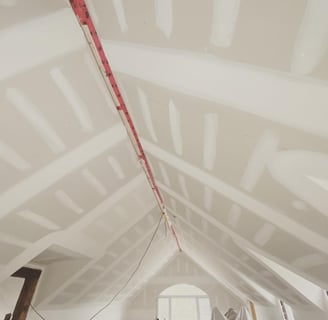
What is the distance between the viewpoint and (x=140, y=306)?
22.9ft

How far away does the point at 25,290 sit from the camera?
3803 millimetres

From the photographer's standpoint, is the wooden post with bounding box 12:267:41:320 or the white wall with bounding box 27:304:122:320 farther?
the white wall with bounding box 27:304:122:320

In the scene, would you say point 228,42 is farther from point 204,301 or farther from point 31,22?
point 204,301

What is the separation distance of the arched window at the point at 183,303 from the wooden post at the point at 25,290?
436cm

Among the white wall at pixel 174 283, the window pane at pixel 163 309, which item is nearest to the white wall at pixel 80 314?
the white wall at pixel 174 283

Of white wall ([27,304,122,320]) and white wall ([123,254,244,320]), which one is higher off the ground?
white wall ([123,254,244,320])

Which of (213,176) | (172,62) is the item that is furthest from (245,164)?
(172,62)

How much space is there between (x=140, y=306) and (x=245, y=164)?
741 centimetres

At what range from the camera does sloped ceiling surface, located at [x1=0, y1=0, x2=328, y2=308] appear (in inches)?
28.1

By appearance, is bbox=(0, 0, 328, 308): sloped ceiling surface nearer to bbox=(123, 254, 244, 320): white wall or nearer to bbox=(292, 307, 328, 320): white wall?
bbox=(292, 307, 328, 320): white wall

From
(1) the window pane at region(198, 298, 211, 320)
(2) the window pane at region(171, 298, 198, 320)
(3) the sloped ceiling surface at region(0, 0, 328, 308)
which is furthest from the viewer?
(2) the window pane at region(171, 298, 198, 320)

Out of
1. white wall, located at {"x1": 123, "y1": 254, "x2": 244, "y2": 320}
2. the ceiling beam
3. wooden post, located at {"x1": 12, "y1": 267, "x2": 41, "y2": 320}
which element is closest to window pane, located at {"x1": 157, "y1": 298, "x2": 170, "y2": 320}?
white wall, located at {"x1": 123, "y1": 254, "x2": 244, "y2": 320}

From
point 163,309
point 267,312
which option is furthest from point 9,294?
point 267,312

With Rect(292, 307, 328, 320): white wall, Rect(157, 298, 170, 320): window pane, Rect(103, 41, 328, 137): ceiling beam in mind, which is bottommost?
Rect(292, 307, 328, 320): white wall
